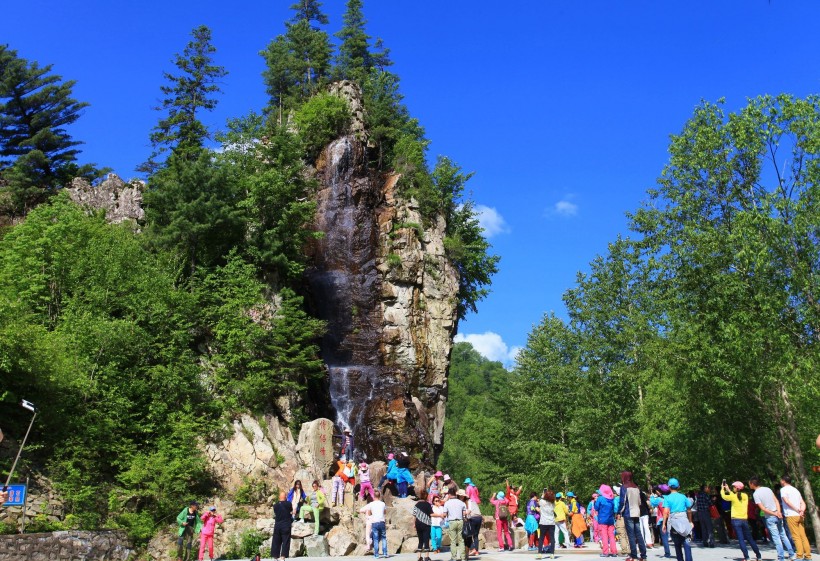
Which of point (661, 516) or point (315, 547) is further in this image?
point (315, 547)

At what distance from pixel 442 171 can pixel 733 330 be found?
2389 cm

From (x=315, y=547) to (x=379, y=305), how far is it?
1758 centimetres

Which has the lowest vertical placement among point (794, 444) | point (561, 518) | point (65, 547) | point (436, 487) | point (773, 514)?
point (65, 547)

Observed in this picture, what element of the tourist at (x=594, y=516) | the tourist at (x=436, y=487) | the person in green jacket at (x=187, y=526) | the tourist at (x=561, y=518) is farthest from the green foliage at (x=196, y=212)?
the tourist at (x=594, y=516)

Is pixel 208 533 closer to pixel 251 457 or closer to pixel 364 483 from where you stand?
pixel 364 483

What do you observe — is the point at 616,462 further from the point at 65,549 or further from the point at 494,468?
the point at 65,549

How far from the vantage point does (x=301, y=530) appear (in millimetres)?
17719

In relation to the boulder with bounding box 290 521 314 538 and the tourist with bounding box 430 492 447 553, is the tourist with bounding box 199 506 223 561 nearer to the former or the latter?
the boulder with bounding box 290 521 314 538

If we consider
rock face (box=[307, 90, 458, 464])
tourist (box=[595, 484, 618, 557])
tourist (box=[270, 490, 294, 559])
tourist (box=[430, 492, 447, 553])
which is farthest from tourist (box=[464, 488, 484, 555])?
rock face (box=[307, 90, 458, 464])

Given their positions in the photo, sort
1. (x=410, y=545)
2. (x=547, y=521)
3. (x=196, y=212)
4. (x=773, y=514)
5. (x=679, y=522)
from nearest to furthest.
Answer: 1. (x=679, y=522)
2. (x=773, y=514)
3. (x=547, y=521)
4. (x=410, y=545)
5. (x=196, y=212)

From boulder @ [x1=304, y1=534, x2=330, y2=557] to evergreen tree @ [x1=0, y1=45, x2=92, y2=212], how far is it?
28471 millimetres

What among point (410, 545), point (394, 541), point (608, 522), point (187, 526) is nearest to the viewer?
point (608, 522)

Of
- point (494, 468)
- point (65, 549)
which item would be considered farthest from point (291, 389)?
point (494, 468)

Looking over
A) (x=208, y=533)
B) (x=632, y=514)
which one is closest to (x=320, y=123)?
(x=208, y=533)
